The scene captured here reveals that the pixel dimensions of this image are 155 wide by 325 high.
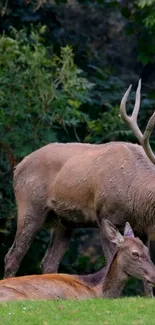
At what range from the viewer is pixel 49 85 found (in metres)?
18.1

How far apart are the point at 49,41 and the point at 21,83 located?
3384 millimetres

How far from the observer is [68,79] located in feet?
59.9

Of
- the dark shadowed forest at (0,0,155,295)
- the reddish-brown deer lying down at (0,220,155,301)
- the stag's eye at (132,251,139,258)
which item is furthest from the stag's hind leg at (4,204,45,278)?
the dark shadowed forest at (0,0,155,295)

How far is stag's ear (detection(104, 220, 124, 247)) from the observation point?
44.9 ft

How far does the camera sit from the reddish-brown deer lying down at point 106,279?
507 inches

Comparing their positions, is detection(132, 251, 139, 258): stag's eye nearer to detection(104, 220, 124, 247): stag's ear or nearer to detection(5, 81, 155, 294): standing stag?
detection(104, 220, 124, 247): stag's ear

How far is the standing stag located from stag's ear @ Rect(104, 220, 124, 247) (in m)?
0.60

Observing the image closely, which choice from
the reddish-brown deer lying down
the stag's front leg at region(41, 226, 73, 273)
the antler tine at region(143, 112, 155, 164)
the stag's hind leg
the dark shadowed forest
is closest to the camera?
the reddish-brown deer lying down

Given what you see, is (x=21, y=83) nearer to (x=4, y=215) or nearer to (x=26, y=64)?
(x=26, y=64)

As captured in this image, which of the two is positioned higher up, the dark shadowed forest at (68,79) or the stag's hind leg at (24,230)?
the dark shadowed forest at (68,79)

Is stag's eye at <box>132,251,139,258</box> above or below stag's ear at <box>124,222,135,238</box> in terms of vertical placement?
below

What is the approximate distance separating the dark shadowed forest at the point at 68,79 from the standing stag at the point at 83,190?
2.40 meters

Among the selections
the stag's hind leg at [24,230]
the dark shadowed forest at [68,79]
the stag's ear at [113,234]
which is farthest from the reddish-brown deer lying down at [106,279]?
the dark shadowed forest at [68,79]

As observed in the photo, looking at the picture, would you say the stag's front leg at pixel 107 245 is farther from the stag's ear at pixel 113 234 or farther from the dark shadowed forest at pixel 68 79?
the dark shadowed forest at pixel 68 79
